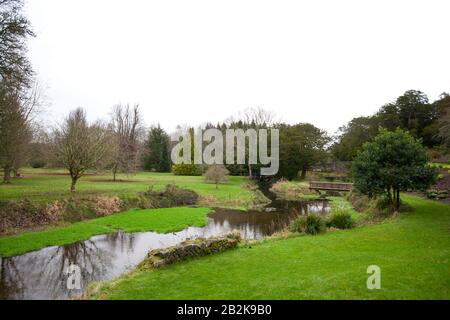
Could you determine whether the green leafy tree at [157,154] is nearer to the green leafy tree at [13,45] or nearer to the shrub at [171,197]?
the shrub at [171,197]


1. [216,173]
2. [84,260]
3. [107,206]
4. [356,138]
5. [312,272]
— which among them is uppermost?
[356,138]

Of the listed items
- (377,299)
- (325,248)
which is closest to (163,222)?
(325,248)

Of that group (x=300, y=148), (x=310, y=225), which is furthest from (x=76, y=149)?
(x=300, y=148)

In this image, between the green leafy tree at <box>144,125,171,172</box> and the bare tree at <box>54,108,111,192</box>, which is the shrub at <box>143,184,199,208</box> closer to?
the bare tree at <box>54,108,111,192</box>

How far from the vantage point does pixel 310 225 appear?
13336 millimetres

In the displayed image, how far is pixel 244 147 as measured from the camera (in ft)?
158

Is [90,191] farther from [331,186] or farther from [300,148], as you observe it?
[300,148]

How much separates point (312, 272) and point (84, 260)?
9992 millimetres

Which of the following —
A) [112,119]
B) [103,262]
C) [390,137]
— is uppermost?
[112,119]

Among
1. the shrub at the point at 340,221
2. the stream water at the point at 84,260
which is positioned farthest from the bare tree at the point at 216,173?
the shrub at the point at 340,221

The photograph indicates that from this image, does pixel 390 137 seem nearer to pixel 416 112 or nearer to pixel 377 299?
pixel 377 299
